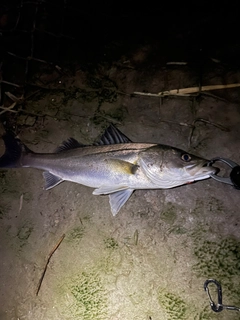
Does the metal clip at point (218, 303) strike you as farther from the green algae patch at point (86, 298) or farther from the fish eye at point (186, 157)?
the fish eye at point (186, 157)

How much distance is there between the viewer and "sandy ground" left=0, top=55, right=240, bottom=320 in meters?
3.50

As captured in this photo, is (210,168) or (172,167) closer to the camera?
(210,168)

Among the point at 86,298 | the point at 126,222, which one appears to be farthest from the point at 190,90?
the point at 86,298

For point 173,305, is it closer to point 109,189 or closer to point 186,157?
point 109,189

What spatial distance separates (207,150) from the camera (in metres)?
3.76

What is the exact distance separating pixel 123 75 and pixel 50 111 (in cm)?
128

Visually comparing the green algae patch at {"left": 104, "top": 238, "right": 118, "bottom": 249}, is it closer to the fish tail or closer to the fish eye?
the fish eye

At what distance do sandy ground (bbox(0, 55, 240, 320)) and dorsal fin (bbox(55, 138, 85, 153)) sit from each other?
24 centimetres

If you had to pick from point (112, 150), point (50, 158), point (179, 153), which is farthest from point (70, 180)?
point (179, 153)

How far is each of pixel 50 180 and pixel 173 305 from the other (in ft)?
7.50

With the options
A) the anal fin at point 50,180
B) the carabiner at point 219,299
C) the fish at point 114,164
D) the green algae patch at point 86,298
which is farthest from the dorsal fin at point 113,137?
the carabiner at point 219,299

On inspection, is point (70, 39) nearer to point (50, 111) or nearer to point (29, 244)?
point (50, 111)

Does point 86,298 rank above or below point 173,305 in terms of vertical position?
below

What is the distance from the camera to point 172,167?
3406 mm
